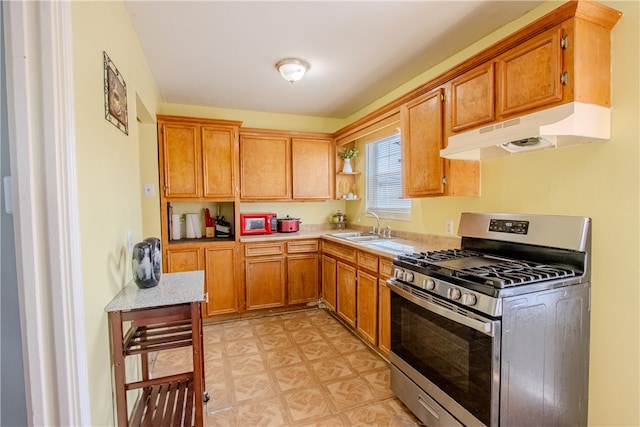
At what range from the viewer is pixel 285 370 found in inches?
95.3

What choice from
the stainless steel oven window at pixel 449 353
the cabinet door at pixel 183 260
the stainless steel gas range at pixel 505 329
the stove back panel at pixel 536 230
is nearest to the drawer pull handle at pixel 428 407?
the stainless steel gas range at pixel 505 329

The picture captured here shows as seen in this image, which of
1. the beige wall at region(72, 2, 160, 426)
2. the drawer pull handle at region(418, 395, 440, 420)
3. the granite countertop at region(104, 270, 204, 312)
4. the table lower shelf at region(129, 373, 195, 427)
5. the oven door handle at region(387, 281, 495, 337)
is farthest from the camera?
the drawer pull handle at region(418, 395, 440, 420)

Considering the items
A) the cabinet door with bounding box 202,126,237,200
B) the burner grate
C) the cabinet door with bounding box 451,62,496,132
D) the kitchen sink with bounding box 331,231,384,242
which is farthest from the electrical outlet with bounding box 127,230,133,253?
the cabinet door with bounding box 451,62,496,132

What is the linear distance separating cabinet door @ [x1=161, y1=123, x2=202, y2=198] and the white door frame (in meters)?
2.32

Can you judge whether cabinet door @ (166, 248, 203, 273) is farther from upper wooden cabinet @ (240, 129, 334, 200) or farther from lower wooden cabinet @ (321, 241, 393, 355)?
lower wooden cabinet @ (321, 241, 393, 355)

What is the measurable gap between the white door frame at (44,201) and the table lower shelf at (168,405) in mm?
667

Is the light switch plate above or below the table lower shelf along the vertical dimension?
above

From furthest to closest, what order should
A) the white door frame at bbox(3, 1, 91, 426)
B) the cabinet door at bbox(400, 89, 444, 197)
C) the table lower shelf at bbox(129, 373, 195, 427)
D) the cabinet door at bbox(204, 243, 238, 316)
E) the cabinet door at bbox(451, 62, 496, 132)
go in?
the cabinet door at bbox(204, 243, 238, 316) < the cabinet door at bbox(400, 89, 444, 197) < the cabinet door at bbox(451, 62, 496, 132) < the table lower shelf at bbox(129, 373, 195, 427) < the white door frame at bbox(3, 1, 91, 426)

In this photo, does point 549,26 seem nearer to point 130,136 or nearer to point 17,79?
point 17,79

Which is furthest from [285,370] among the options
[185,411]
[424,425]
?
[424,425]

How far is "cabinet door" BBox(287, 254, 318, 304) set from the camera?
11.9ft

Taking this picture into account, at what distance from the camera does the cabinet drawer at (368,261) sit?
256 centimetres

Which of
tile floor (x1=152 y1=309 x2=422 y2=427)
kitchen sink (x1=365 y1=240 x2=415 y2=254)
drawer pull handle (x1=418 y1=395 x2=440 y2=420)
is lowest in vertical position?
tile floor (x1=152 y1=309 x2=422 y2=427)

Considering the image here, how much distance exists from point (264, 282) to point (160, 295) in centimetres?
199
